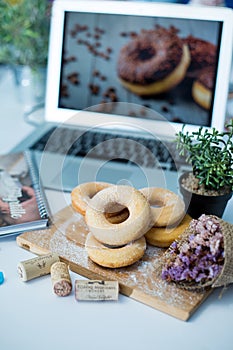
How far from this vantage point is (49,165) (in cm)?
99

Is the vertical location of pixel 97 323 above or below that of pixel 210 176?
below

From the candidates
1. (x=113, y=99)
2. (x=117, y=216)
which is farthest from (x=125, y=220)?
(x=113, y=99)

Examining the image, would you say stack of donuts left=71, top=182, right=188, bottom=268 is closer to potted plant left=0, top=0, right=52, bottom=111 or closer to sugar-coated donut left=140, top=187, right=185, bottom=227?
sugar-coated donut left=140, top=187, right=185, bottom=227

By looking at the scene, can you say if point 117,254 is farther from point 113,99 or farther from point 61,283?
point 113,99

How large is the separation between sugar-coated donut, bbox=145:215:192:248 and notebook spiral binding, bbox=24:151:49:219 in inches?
7.8

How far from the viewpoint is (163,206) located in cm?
71

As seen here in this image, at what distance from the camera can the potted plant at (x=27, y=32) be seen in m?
1.22

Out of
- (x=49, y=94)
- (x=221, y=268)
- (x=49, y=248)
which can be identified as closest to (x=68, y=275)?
(x=49, y=248)

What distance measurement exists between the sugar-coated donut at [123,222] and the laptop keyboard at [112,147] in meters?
0.28

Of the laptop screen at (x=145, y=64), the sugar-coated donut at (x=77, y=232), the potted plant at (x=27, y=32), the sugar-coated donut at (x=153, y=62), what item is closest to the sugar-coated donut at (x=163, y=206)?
the sugar-coated donut at (x=77, y=232)

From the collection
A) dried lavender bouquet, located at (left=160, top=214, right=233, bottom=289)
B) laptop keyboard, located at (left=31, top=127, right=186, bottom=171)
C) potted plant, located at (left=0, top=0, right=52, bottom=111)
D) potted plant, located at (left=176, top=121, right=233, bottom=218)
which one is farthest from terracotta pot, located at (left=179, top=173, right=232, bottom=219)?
potted plant, located at (left=0, top=0, right=52, bottom=111)

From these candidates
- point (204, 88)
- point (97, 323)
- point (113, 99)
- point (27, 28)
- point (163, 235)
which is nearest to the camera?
point (97, 323)

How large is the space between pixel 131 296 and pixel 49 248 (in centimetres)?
16

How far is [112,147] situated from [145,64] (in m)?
0.24
